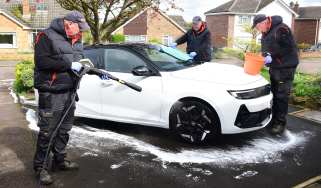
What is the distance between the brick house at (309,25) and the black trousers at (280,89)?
54899 millimetres

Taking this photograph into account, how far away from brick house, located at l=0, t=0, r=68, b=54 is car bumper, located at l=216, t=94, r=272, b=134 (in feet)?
121

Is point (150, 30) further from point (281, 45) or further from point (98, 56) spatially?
point (281, 45)

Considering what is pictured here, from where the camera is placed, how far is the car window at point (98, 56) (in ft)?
23.1

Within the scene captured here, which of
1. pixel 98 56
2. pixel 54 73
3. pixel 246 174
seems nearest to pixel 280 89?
pixel 246 174

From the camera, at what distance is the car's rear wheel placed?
5957mm

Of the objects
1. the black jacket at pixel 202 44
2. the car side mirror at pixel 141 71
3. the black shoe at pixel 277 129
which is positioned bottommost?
the black shoe at pixel 277 129

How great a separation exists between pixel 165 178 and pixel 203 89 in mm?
1563

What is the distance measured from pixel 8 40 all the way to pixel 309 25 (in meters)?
40.6

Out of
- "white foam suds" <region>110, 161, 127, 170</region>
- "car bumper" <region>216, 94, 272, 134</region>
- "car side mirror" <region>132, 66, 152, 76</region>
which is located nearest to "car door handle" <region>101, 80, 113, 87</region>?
"car side mirror" <region>132, 66, 152, 76</region>

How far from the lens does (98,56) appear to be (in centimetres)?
711

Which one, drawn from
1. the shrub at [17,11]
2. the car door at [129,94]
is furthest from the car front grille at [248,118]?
the shrub at [17,11]

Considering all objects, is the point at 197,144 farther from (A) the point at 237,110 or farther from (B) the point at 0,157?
(B) the point at 0,157

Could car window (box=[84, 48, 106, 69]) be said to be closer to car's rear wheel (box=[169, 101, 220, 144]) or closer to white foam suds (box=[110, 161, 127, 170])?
car's rear wheel (box=[169, 101, 220, 144])

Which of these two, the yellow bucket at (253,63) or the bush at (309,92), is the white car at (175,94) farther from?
the bush at (309,92)
